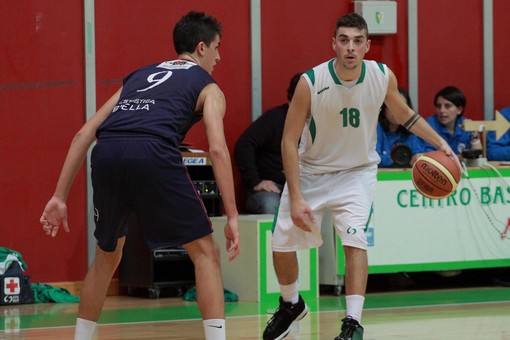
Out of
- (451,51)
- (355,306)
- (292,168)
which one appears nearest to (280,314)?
(355,306)

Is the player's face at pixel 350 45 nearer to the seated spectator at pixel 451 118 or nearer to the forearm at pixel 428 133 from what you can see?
the forearm at pixel 428 133

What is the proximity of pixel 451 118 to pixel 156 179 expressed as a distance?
5380mm

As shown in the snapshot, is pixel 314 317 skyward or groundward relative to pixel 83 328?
groundward

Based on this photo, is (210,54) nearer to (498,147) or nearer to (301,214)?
(301,214)

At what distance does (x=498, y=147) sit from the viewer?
9.85m

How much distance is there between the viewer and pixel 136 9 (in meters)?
9.29

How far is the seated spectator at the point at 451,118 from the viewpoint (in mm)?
9734

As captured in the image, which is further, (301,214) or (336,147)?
(336,147)

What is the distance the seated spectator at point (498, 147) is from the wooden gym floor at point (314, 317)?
1.27 meters

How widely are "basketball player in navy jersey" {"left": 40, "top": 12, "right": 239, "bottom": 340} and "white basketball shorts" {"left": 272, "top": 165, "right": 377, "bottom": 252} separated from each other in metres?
1.37

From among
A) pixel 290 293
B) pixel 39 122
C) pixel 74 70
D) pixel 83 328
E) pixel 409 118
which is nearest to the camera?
pixel 83 328

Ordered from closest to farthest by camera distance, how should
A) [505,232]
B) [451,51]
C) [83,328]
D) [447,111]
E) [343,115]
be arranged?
[83,328]
[343,115]
[505,232]
[447,111]
[451,51]

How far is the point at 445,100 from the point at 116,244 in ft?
17.6

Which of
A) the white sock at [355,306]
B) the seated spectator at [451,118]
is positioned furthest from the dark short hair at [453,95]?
the white sock at [355,306]
